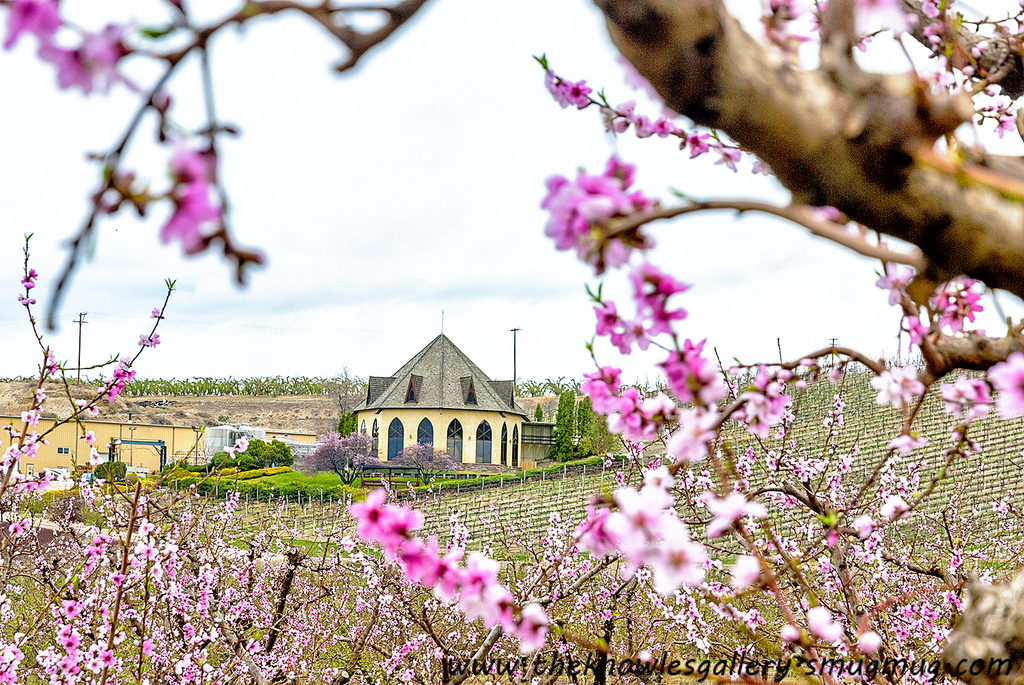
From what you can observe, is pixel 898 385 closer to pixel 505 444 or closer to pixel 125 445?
pixel 505 444

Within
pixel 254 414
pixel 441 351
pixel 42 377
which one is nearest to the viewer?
pixel 42 377

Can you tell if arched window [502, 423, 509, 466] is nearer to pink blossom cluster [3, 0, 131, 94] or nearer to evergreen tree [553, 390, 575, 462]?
evergreen tree [553, 390, 575, 462]

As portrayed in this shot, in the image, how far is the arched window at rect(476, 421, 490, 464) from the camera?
1457 inches

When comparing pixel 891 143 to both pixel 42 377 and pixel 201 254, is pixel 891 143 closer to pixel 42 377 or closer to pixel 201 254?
pixel 201 254

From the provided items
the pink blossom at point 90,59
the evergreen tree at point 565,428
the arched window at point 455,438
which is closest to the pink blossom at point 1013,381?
the pink blossom at point 90,59

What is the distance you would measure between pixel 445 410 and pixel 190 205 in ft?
118

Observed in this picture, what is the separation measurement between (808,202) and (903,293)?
0.86 metres

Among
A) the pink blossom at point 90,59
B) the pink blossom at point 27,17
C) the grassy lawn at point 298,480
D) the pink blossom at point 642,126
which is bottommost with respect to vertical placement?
the grassy lawn at point 298,480

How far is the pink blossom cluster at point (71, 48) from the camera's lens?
0.79m

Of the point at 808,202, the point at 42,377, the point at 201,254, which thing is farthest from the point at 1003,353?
the point at 42,377

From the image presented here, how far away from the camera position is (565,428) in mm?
40312

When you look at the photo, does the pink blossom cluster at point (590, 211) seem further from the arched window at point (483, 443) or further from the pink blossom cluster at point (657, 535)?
the arched window at point (483, 443)

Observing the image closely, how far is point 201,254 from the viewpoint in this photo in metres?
0.76

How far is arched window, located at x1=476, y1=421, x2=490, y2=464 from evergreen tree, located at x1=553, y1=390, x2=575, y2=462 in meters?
4.86
